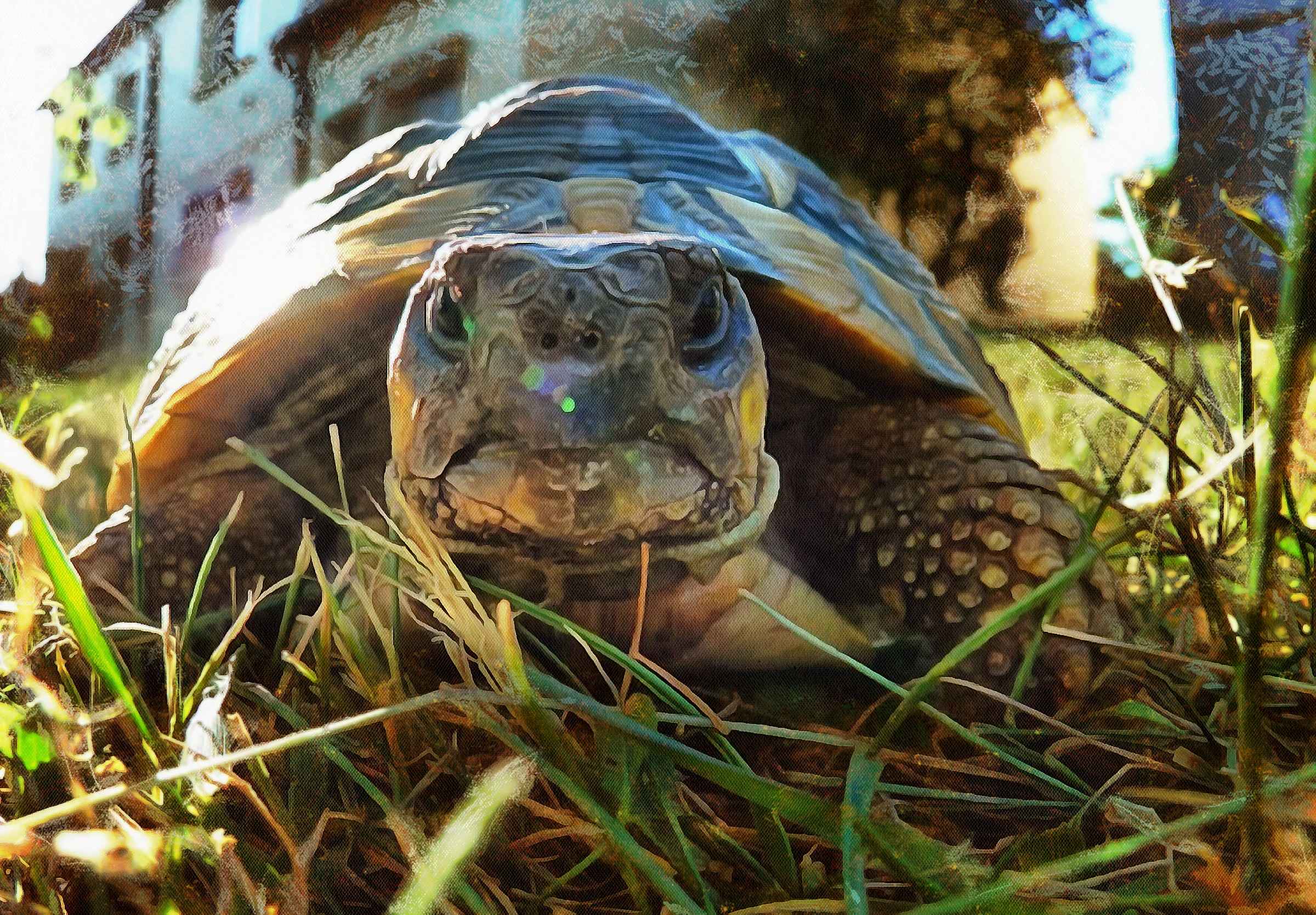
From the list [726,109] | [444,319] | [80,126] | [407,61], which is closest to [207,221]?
[80,126]

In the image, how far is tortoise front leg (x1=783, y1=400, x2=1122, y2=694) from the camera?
1.24m

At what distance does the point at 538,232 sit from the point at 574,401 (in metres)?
0.60

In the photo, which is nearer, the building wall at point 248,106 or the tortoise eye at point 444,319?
the tortoise eye at point 444,319

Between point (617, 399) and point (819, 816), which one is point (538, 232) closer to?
point (617, 399)

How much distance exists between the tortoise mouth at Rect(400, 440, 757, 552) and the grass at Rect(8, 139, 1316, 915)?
70 millimetres

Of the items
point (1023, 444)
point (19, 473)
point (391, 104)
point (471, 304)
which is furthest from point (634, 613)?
point (391, 104)

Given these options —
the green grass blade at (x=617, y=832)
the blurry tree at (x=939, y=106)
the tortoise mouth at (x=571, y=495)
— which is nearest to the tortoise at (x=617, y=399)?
the tortoise mouth at (x=571, y=495)

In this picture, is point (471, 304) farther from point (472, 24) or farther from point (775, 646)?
point (472, 24)

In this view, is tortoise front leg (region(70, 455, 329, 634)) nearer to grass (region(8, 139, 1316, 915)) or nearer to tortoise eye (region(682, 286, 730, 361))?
grass (region(8, 139, 1316, 915))

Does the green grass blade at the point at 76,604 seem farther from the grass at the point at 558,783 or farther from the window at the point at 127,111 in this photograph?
the window at the point at 127,111

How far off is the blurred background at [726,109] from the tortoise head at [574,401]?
0.66 m

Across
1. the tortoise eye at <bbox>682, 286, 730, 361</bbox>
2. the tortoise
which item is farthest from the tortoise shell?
the tortoise eye at <bbox>682, 286, 730, 361</bbox>

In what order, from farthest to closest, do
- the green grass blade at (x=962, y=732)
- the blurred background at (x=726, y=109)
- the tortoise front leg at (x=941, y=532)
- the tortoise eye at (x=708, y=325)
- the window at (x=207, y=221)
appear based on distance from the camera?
1. the window at (x=207, y=221)
2. the blurred background at (x=726, y=109)
3. the tortoise front leg at (x=941, y=532)
4. the tortoise eye at (x=708, y=325)
5. the green grass blade at (x=962, y=732)

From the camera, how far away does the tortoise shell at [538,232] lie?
137 centimetres
